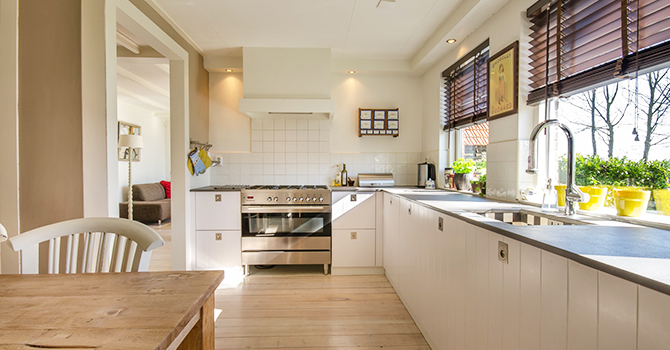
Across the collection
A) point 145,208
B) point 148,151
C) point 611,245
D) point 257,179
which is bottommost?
point 145,208

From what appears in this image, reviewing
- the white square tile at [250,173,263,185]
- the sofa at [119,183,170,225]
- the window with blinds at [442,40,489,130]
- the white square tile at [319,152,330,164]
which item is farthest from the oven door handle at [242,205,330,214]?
the sofa at [119,183,170,225]

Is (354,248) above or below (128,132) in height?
below

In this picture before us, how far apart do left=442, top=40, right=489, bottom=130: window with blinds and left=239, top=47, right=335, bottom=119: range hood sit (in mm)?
1204

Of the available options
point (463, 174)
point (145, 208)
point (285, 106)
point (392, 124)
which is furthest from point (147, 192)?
point (463, 174)

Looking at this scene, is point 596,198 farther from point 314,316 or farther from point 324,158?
point 324,158

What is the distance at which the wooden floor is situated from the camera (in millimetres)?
1972

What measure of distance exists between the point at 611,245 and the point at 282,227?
268 centimetres

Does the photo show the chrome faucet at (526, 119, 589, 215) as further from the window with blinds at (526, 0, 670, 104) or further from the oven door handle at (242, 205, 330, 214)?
the oven door handle at (242, 205, 330, 214)

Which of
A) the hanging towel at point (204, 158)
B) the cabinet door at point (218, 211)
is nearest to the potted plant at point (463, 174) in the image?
the cabinet door at point (218, 211)

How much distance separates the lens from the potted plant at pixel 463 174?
283 centimetres

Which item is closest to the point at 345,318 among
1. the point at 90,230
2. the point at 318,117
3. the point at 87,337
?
the point at 90,230

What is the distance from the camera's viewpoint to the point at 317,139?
3752mm

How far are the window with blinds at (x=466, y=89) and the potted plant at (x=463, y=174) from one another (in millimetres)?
370

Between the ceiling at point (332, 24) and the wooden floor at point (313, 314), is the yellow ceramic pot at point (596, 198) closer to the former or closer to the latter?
the wooden floor at point (313, 314)
